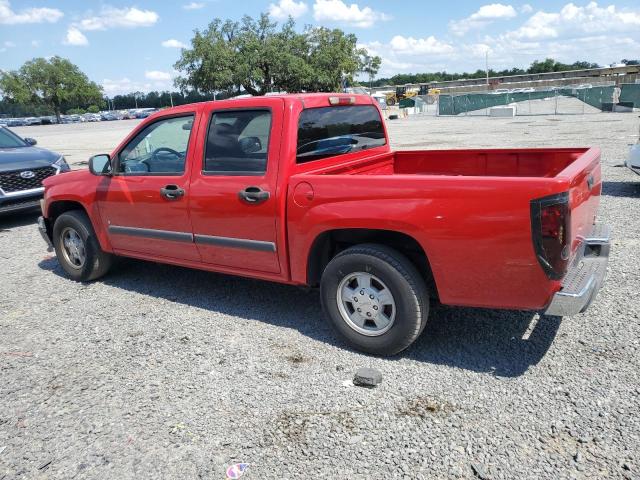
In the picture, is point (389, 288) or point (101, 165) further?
point (101, 165)

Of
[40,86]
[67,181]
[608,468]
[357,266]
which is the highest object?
[40,86]

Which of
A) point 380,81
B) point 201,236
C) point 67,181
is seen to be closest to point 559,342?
point 201,236

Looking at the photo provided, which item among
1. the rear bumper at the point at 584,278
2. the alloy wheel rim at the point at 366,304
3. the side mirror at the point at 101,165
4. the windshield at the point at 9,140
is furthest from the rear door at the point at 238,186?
the windshield at the point at 9,140

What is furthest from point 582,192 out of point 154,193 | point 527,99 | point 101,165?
point 527,99

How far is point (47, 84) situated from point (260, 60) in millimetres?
68173

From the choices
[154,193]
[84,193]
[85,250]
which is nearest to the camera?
[154,193]

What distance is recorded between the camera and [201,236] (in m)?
4.55

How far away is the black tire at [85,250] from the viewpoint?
561cm

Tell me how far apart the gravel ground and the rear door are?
648 mm

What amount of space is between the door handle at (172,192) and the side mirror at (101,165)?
842 millimetres

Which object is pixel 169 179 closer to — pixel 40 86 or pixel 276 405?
pixel 276 405

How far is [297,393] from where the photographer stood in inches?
135

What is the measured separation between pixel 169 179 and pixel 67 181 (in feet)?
5.58

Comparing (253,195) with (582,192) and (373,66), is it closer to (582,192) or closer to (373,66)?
(582,192)
